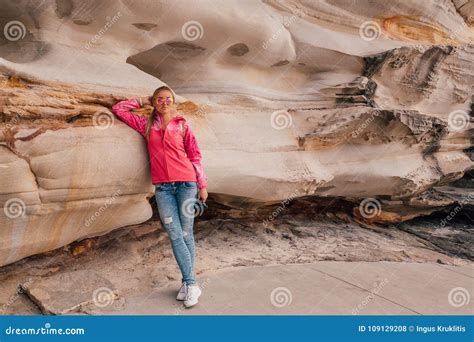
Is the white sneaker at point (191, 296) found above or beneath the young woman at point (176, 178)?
beneath

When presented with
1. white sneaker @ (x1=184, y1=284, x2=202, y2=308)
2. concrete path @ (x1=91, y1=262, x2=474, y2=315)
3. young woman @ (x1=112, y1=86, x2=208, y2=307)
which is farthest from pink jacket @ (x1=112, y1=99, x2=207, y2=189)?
concrete path @ (x1=91, y1=262, x2=474, y2=315)

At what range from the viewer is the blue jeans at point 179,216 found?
2.57m

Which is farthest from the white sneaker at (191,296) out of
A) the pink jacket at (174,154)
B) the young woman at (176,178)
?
the pink jacket at (174,154)

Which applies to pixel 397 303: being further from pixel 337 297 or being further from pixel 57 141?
pixel 57 141

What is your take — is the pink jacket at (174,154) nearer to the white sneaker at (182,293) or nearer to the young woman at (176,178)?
the young woman at (176,178)

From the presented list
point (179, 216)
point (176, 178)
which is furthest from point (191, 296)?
point (176, 178)

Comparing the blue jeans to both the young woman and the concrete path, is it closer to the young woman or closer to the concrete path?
the young woman

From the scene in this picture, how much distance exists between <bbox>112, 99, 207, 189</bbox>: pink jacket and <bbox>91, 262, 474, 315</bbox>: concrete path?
0.74 metres

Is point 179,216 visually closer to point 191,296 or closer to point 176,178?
point 176,178

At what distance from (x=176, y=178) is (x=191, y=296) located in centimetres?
71

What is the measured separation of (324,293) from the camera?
117 inches

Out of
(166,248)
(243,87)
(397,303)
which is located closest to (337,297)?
(397,303)

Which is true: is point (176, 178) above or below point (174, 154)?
below

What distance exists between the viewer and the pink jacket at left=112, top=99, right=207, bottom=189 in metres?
2.60
